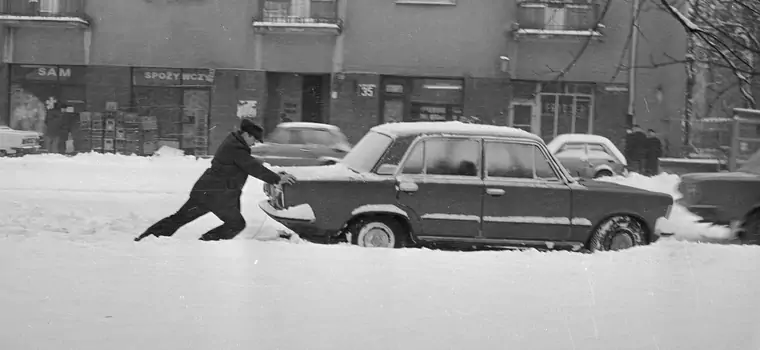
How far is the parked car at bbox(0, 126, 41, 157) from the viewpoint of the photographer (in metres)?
21.0

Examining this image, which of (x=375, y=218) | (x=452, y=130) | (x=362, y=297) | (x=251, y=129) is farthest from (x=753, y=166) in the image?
(x=362, y=297)

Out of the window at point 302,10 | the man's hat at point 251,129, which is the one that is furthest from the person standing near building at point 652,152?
the man's hat at point 251,129

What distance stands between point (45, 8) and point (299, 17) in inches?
301

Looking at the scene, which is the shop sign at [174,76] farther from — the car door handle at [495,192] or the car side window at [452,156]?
the car door handle at [495,192]

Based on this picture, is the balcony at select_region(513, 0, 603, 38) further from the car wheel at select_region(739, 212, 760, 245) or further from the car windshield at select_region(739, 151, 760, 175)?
the car wheel at select_region(739, 212, 760, 245)

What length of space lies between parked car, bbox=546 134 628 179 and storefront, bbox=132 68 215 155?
1121 cm

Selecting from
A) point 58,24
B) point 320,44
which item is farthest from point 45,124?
point 320,44

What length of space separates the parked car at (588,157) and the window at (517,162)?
389 inches

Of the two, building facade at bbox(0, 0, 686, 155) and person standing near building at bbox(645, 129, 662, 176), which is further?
building facade at bbox(0, 0, 686, 155)

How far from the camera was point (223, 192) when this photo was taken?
7.94m

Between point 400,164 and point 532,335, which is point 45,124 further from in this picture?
point 532,335

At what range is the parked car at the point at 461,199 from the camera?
318 inches

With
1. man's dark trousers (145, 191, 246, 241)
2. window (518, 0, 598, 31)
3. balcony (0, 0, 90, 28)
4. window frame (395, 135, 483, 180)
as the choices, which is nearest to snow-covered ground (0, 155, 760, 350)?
man's dark trousers (145, 191, 246, 241)

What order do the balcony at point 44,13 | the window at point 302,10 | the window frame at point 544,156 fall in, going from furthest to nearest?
1. the window at point 302,10
2. the balcony at point 44,13
3. the window frame at point 544,156
